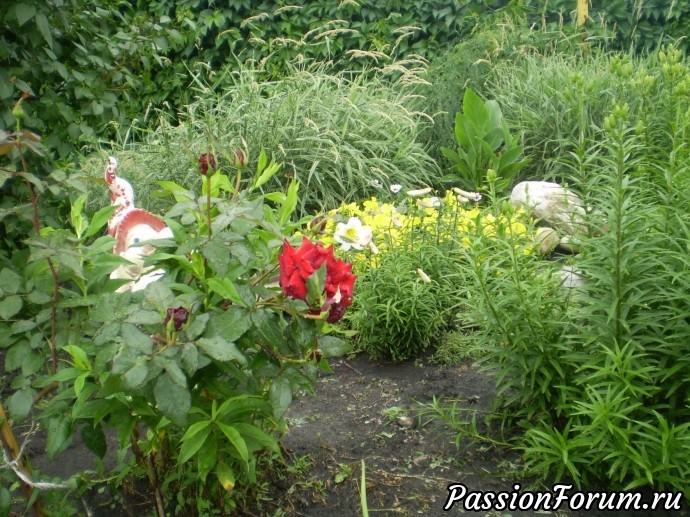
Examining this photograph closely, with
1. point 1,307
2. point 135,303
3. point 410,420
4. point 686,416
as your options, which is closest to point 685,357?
point 686,416

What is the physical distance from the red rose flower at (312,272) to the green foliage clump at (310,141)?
3173 millimetres

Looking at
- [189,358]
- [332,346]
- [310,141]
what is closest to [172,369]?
[189,358]

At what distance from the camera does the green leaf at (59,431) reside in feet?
6.54

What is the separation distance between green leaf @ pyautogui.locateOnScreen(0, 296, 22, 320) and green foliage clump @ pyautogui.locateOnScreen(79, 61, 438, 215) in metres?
3.03

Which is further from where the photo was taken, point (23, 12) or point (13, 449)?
point (23, 12)

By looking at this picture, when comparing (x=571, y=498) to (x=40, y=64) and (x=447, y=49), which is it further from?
(x=447, y=49)

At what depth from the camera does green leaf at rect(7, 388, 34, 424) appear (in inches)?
78.7

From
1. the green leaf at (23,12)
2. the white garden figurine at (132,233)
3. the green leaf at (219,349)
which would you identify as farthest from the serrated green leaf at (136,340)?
the green leaf at (23,12)

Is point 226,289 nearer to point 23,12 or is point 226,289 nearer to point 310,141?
point 23,12

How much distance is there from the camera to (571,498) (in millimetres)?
2404

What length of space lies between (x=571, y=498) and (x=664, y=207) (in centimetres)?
98

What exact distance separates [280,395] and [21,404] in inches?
28.2

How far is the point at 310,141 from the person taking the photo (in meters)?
5.50

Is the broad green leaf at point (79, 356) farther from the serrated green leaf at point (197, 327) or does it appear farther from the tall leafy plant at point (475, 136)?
the tall leafy plant at point (475, 136)
